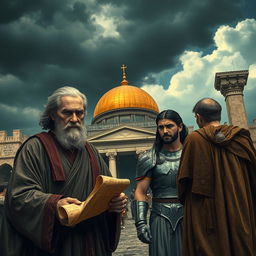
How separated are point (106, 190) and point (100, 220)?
0.50m

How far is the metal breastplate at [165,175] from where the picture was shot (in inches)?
136

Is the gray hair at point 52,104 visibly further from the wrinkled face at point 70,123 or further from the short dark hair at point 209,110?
the short dark hair at point 209,110

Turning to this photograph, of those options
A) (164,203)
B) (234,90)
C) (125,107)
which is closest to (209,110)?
(164,203)

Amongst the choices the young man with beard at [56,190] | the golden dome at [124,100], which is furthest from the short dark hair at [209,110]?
the golden dome at [124,100]

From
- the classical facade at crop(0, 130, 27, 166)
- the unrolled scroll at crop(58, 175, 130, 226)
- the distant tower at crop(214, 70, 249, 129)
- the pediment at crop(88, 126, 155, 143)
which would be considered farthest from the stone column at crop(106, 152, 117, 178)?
the unrolled scroll at crop(58, 175, 130, 226)

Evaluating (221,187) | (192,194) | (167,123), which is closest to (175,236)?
(192,194)

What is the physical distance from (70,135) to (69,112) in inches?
8.3

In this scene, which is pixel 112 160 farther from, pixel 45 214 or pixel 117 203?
pixel 45 214

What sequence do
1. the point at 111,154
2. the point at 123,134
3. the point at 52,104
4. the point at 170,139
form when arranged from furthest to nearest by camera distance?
the point at 123,134 → the point at 111,154 → the point at 170,139 → the point at 52,104

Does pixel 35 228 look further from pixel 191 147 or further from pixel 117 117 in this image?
pixel 117 117

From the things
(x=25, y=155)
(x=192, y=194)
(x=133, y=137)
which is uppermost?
(x=133, y=137)

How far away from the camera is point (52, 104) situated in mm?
2682

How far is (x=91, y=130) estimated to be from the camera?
4369 centimetres

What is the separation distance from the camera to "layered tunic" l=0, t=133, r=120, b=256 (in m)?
2.08
